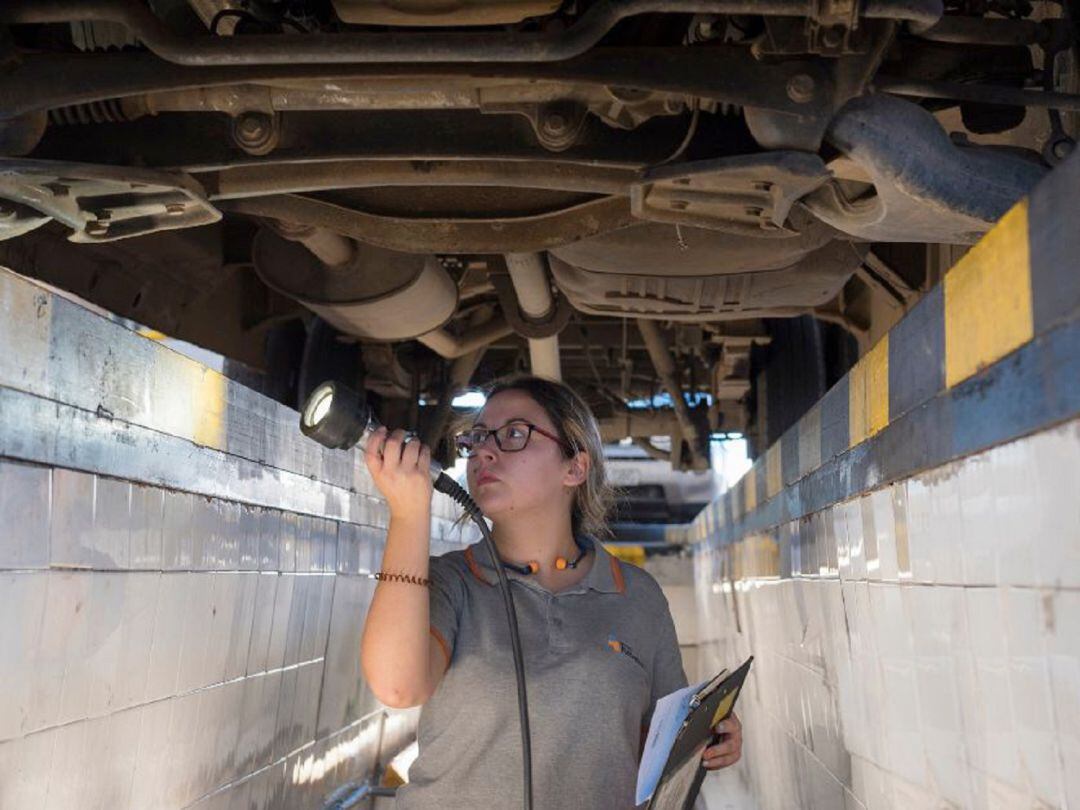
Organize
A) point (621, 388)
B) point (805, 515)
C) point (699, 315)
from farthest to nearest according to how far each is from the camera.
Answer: point (621, 388) → point (699, 315) → point (805, 515)

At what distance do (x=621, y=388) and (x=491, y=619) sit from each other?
196 inches

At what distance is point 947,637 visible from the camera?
1.81m

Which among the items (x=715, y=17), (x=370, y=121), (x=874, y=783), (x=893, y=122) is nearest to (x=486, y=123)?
(x=370, y=121)

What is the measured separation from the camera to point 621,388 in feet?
23.8

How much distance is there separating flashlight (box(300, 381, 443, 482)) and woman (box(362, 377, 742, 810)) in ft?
0.42

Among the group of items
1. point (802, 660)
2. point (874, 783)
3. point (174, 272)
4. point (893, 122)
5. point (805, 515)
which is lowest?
point (874, 783)

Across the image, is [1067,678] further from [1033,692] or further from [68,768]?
[68,768]

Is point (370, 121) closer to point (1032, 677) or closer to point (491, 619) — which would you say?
point (491, 619)

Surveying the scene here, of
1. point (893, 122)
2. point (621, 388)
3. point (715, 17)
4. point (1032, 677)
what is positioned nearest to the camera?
point (1032, 677)

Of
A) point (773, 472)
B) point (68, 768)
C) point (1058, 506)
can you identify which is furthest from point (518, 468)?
point (773, 472)

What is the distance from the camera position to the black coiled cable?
2.10 meters

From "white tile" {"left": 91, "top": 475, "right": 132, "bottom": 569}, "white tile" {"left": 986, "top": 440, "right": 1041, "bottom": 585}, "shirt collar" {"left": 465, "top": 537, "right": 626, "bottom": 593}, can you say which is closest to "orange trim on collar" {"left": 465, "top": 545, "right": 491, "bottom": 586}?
"shirt collar" {"left": 465, "top": 537, "right": 626, "bottom": 593}

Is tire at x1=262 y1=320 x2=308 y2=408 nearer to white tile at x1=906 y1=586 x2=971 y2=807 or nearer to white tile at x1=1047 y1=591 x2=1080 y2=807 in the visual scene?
white tile at x1=906 y1=586 x2=971 y2=807

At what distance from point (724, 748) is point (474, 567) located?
578 millimetres
